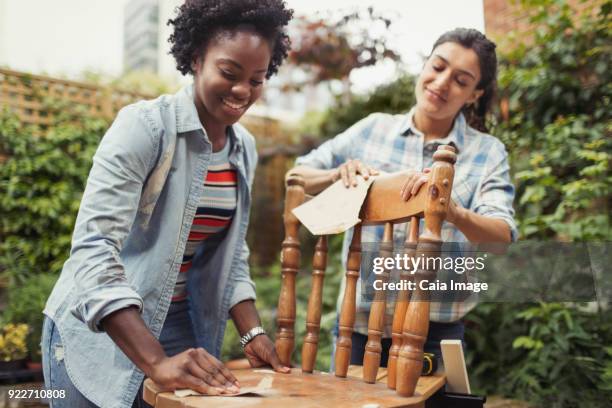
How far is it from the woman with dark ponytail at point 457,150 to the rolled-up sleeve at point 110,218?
0.55 m

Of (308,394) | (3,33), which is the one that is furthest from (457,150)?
(3,33)

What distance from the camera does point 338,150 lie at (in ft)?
5.79

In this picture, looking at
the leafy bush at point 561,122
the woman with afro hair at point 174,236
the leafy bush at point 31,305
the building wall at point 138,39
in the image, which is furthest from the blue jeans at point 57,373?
the building wall at point 138,39

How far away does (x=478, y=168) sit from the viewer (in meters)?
1.59

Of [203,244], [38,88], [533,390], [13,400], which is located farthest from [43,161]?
[533,390]

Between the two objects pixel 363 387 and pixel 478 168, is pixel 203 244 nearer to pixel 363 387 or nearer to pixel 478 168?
pixel 363 387

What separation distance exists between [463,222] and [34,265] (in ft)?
13.1

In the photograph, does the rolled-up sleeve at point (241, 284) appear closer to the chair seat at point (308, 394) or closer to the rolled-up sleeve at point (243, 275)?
the rolled-up sleeve at point (243, 275)

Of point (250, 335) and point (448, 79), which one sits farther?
point (448, 79)

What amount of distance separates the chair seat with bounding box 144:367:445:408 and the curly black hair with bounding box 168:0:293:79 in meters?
0.82

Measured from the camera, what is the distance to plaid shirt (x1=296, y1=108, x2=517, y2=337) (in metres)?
1.54

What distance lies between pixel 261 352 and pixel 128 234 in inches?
18.8

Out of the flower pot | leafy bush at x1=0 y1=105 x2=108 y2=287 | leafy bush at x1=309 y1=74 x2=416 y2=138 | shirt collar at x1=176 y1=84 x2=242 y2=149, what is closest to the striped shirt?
shirt collar at x1=176 y1=84 x2=242 y2=149

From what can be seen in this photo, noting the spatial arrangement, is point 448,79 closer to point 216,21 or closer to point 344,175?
point 344,175
